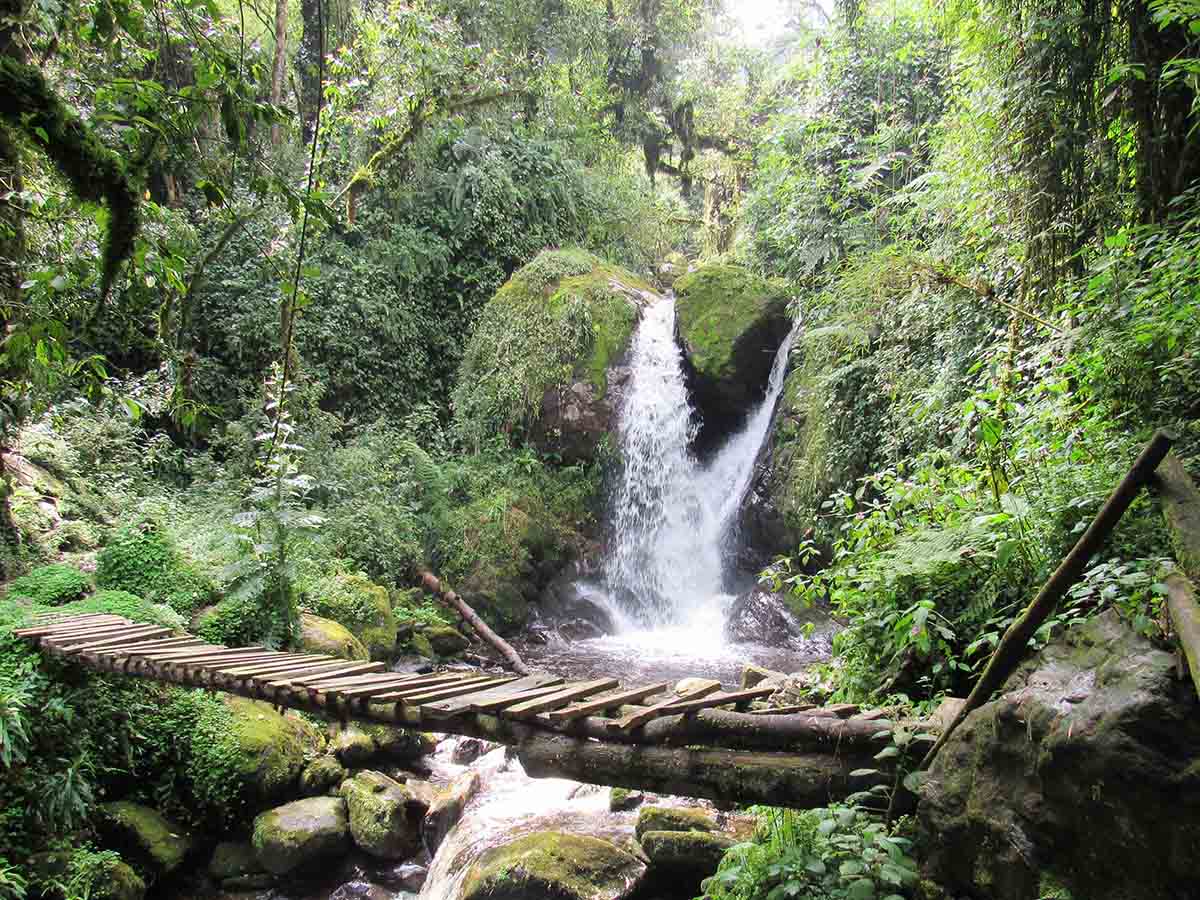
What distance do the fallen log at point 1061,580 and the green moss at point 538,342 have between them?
341 inches

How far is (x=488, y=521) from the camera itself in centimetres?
957

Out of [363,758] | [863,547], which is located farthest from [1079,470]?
[363,758]

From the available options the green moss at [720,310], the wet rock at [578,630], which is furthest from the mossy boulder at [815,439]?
the wet rock at [578,630]

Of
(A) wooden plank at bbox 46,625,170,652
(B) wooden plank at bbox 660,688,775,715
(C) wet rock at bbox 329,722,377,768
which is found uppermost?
(A) wooden plank at bbox 46,625,170,652

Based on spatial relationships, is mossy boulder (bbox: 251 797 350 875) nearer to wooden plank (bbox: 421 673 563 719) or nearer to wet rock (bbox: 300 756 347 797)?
wet rock (bbox: 300 756 347 797)

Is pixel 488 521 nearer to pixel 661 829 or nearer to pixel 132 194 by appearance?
pixel 661 829

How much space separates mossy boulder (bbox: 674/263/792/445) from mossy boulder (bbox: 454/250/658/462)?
1159 millimetres

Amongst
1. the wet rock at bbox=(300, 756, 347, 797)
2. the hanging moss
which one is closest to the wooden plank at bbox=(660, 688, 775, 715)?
the hanging moss

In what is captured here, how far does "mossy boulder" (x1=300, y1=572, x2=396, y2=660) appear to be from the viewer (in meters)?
6.97

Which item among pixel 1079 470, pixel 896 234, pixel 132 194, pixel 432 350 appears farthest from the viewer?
pixel 432 350

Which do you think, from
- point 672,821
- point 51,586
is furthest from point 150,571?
point 672,821

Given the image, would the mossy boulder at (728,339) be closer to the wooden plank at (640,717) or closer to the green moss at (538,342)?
the green moss at (538,342)

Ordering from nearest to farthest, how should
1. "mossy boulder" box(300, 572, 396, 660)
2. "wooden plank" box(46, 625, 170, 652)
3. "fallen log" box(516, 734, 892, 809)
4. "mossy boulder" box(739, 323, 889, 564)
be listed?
"fallen log" box(516, 734, 892, 809), "wooden plank" box(46, 625, 170, 652), "mossy boulder" box(300, 572, 396, 660), "mossy boulder" box(739, 323, 889, 564)

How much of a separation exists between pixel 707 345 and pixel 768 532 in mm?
2892
